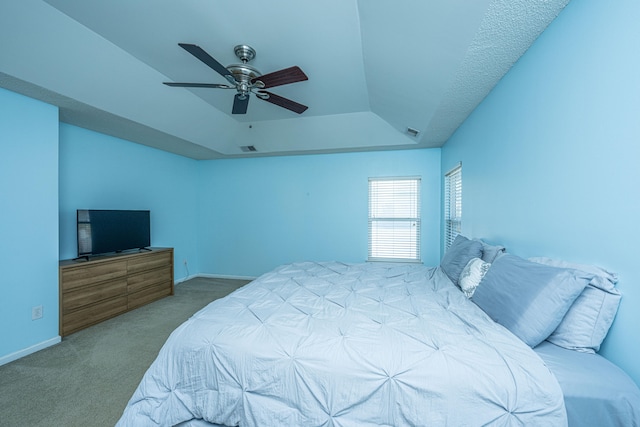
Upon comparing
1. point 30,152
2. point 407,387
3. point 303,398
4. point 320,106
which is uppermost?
point 320,106

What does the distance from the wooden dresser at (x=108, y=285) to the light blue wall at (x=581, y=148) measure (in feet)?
13.6

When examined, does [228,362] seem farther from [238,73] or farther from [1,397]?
[238,73]

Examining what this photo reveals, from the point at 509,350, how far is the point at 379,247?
342 cm

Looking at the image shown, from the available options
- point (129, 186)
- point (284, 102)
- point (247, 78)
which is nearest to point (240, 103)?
point (247, 78)

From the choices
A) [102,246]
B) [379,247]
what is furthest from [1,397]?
[379,247]

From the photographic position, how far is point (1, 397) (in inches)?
72.9

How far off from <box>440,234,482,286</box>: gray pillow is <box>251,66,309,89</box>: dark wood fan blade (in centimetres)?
197

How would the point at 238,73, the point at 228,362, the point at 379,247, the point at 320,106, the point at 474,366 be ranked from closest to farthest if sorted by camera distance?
the point at 474,366
the point at 228,362
the point at 238,73
the point at 320,106
the point at 379,247

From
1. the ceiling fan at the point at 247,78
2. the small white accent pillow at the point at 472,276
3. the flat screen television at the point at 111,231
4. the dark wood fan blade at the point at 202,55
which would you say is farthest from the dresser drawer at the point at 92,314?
the small white accent pillow at the point at 472,276

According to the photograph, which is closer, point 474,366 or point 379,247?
point 474,366

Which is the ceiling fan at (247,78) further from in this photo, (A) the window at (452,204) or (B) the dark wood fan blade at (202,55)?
(A) the window at (452,204)

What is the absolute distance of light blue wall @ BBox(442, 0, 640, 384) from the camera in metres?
1.05

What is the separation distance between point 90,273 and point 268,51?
3056mm

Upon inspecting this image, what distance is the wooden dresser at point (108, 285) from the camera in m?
2.77
